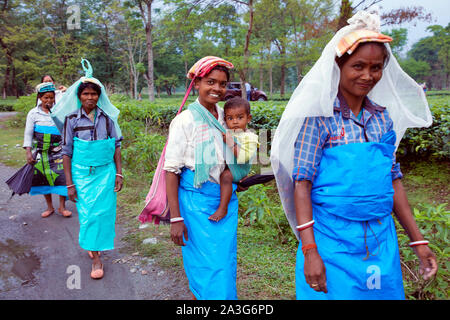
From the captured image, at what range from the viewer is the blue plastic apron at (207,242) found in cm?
207

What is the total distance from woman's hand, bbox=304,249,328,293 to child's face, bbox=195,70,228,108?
1.13 metres

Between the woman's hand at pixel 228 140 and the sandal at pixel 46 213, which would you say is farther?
the sandal at pixel 46 213

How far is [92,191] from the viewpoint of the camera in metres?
3.15

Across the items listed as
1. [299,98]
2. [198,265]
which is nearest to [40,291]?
[198,265]

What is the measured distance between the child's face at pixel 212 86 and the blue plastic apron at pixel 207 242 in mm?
486

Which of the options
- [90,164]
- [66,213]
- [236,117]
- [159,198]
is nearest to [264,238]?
[159,198]

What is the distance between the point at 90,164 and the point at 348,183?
2.49m

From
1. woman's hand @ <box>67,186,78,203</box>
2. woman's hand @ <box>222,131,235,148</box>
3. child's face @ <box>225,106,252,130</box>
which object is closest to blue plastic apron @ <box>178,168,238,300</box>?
woman's hand @ <box>222,131,235,148</box>

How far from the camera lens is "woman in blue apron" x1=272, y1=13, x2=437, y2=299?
57.2 inches

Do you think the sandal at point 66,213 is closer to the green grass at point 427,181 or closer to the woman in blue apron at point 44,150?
the woman in blue apron at point 44,150

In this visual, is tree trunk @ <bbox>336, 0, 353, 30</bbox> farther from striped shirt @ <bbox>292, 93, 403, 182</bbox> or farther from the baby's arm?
striped shirt @ <bbox>292, 93, 403, 182</bbox>

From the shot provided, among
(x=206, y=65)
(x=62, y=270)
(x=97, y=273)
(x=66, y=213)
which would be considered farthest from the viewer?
(x=66, y=213)

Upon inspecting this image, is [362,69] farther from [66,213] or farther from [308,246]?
[66,213]

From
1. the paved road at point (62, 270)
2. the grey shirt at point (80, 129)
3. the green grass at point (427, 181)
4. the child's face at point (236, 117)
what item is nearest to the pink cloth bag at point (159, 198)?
the child's face at point (236, 117)
